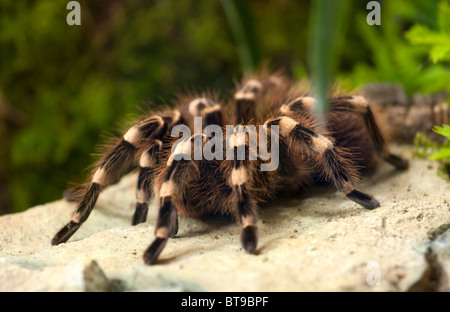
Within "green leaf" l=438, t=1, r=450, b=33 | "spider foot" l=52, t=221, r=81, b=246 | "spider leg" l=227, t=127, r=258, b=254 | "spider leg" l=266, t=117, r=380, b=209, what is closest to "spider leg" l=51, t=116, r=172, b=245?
"spider foot" l=52, t=221, r=81, b=246

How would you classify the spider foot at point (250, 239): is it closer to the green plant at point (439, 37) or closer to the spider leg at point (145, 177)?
the spider leg at point (145, 177)

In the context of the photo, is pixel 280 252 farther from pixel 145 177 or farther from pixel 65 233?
pixel 65 233

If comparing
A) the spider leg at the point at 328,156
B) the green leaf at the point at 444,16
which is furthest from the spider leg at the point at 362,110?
the green leaf at the point at 444,16

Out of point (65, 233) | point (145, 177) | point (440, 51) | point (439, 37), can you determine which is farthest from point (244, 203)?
point (439, 37)

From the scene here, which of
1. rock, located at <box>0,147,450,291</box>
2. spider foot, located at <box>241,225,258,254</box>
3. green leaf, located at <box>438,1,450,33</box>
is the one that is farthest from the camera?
green leaf, located at <box>438,1,450,33</box>

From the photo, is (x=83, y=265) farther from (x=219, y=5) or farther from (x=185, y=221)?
(x=219, y=5)

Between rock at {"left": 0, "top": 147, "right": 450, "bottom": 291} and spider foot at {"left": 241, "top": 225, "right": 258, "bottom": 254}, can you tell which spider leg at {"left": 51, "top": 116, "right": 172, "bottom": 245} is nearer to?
rock at {"left": 0, "top": 147, "right": 450, "bottom": 291}
